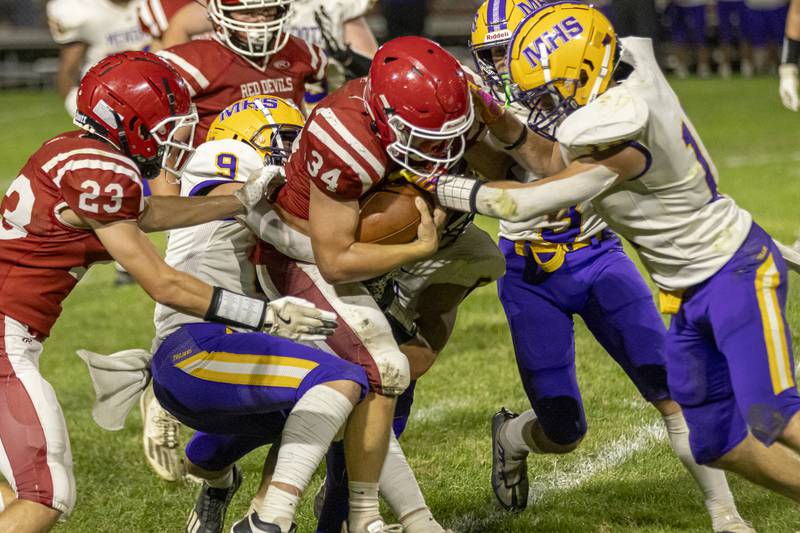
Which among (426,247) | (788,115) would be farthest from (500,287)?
(788,115)

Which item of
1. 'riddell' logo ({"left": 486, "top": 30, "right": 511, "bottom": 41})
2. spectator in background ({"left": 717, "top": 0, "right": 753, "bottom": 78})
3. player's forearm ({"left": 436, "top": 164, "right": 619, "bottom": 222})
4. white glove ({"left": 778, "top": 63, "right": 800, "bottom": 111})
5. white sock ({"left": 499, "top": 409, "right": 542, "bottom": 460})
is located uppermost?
player's forearm ({"left": 436, "top": 164, "right": 619, "bottom": 222})

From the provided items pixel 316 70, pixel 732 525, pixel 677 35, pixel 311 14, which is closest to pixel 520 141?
pixel 732 525

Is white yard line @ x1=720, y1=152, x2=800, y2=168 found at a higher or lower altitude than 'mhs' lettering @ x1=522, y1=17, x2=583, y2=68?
lower

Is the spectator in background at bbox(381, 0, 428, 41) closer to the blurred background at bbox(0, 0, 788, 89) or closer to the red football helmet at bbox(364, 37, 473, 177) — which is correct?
the blurred background at bbox(0, 0, 788, 89)

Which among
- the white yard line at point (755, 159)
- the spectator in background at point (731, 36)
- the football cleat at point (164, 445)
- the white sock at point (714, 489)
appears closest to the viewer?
the white sock at point (714, 489)

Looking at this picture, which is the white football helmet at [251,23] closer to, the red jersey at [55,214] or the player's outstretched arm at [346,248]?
the red jersey at [55,214]

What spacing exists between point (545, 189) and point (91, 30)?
19.6 feet

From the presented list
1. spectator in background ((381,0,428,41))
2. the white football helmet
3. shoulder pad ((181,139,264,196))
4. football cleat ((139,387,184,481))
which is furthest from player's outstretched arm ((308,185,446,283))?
spectator in background ((381,0,428,41))

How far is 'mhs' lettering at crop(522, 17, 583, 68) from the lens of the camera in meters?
3.39

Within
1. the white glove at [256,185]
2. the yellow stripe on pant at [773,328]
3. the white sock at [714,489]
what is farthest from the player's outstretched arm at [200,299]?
the white sock at [714,489]

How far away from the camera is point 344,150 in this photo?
10.9 ft

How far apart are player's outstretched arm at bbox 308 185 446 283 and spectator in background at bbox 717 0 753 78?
59.0ft

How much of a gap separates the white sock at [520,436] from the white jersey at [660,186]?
1012 mm

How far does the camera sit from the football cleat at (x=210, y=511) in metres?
4.13
